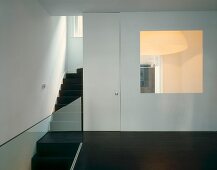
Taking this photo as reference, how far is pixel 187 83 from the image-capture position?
5.43 meters

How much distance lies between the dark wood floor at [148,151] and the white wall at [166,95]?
315 millimetres

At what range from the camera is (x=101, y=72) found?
5.39 m

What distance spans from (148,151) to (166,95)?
69.5 inches

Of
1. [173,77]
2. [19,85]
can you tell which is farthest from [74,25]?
[19,85]

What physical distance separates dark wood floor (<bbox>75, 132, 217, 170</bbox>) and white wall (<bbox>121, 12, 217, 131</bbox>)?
1.03 feet

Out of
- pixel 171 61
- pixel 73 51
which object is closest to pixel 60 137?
pixel 171 61

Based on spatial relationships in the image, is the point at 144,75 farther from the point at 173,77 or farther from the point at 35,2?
the point at 35,2

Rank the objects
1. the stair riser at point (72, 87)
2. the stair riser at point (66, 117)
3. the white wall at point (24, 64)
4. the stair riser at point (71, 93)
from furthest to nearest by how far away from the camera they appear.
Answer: the stair riser at point (72, 87), the stair riser at point (71, 93), the stair riser at point (66, 117), the white wall at point (24, 64)

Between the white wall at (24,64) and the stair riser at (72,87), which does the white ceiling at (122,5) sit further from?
the stair riser at (72,87)

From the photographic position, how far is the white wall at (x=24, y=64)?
3195mm

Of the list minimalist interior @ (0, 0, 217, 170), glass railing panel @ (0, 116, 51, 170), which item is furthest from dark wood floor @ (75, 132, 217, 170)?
glass railing panel @ (0, 116, 51, 170)

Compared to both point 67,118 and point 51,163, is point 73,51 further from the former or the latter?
point 51,163

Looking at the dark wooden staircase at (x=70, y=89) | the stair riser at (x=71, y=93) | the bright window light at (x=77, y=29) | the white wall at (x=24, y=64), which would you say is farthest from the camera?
the bright window light at (x=77, y=29)

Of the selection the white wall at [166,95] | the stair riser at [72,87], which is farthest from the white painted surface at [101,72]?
the stair riser at [72,87]
